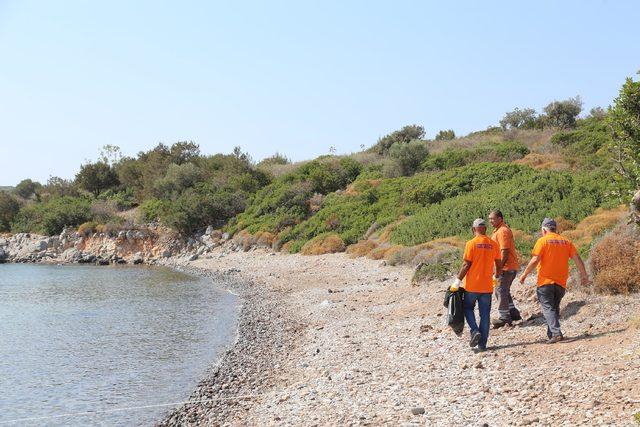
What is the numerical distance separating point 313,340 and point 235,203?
3516 centimetres

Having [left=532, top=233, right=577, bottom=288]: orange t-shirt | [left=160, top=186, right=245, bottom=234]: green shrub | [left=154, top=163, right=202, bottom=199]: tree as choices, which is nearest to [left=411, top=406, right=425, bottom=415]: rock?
[left=532, top=233, right=577, bottom=288]: orange t-shirt

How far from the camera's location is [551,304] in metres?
9.02

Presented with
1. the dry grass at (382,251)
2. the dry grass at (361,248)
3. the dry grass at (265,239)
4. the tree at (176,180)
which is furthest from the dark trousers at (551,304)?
the tree at (176,180)

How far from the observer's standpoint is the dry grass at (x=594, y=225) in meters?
17.1

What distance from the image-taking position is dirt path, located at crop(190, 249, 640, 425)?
6582 mm

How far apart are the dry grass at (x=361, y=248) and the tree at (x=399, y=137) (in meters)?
31.7

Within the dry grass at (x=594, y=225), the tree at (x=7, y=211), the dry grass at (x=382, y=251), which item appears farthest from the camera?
the tree at (x=7, y=211)

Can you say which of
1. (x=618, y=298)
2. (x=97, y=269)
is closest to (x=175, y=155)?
(x=97, y=269)

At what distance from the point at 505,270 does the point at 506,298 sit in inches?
20.5

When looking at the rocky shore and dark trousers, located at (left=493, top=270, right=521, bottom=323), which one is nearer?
the rocky shore

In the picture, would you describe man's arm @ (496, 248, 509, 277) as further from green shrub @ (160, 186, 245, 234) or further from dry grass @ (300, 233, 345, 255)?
green shrub @ (160, 186, 245, 234)

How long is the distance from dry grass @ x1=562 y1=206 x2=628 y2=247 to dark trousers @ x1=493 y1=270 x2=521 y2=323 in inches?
249

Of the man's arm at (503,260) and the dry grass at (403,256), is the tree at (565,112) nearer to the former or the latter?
the dry grass at (403,256)

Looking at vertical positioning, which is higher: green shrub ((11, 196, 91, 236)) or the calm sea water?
green shrub ((11, 196, 91, 236))
